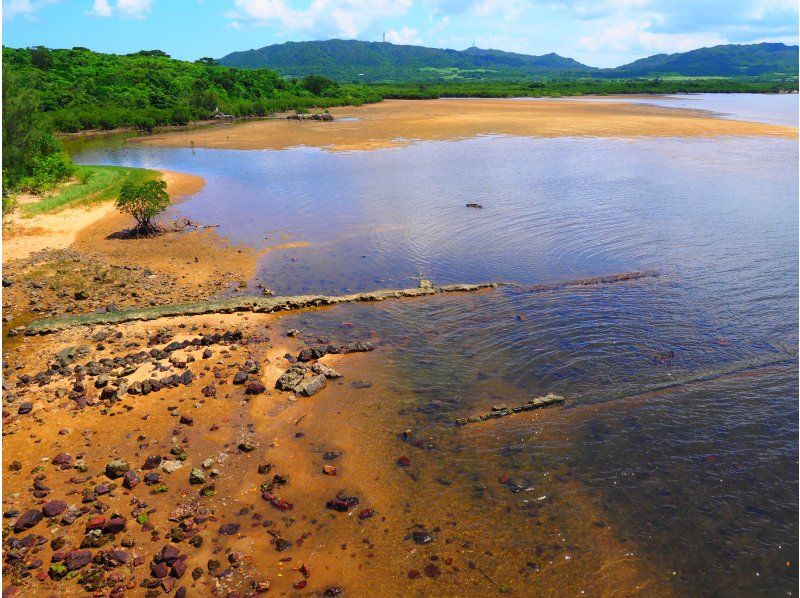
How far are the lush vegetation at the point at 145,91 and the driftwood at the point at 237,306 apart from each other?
57990mm

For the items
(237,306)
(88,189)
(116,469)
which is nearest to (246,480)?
(116,469)

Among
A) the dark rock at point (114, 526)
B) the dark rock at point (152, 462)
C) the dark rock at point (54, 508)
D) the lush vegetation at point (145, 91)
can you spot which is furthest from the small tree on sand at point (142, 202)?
the lush vegetation at point (145, 91)

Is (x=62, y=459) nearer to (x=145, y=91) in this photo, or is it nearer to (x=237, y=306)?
(x=237, y=306)

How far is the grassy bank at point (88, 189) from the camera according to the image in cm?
2733

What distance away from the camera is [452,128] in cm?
6500

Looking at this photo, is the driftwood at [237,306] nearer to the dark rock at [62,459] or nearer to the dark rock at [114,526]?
the dark rock at [62,459]

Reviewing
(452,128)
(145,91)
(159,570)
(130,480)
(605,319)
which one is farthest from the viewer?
(145,91)

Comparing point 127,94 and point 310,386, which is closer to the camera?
point 310,386

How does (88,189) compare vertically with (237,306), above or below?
above

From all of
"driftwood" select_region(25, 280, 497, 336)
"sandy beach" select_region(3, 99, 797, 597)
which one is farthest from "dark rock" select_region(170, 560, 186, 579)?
"driftwood" select_region(25, 280, 497, 336)

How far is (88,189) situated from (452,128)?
144ft

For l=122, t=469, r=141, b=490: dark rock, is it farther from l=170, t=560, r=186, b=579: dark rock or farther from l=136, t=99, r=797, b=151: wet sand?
l=136, t=99, r=797, b=151: wet sand

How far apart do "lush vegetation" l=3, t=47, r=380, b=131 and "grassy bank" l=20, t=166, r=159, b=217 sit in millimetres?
32746

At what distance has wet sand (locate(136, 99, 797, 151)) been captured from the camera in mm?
56438
